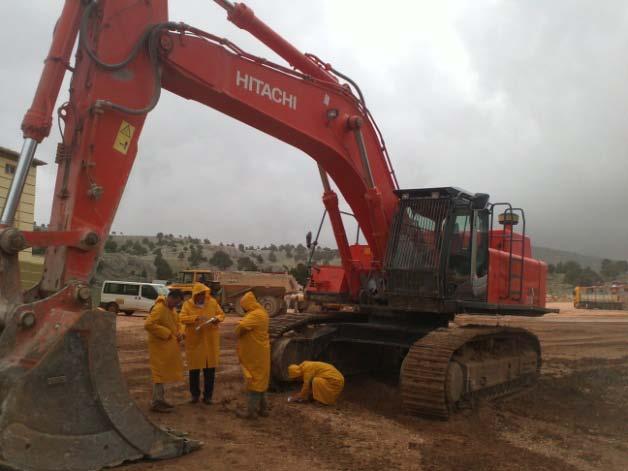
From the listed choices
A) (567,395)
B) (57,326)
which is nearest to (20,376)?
(57,326)

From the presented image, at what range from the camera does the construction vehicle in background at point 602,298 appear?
39.2m

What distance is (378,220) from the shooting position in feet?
27.4

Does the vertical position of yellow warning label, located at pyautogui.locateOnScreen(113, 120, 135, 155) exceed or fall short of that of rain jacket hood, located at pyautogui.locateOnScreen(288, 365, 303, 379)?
it exceeds it

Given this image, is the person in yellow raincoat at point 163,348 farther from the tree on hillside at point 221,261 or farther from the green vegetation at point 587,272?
the tree on hillside at point 221,261

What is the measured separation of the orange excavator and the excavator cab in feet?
0.07

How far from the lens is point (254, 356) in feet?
23.0

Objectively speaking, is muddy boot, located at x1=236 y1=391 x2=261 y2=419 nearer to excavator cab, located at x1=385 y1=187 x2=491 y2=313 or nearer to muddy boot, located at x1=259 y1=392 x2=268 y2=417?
muddy boot, located at x1=259 y1=392 x2=268 y2=417

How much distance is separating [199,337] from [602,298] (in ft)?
128

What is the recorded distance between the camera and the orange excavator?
14.2 feet

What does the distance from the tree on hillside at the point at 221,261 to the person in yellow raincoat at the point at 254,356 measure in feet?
196

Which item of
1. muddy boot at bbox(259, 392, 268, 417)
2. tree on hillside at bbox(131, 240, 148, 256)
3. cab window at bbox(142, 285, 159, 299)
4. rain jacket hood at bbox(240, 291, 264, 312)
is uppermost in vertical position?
tree on hillside at bbox(131, 240, 148, 256)

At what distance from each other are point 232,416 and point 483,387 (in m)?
3.60

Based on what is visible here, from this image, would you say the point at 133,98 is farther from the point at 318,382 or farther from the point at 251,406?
the point at 318,382

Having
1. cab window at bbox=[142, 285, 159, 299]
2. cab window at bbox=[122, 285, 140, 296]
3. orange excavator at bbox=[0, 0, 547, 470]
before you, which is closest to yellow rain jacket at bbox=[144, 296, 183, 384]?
orange excavator at bbox=[0, 0, 547, 470]
